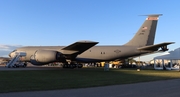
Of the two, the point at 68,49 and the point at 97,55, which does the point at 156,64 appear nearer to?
the point at 97,55

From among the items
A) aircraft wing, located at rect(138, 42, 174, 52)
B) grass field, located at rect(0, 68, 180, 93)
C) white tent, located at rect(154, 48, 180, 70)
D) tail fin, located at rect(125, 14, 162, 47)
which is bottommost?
grass field, located at rect(0, 68, 180, 93)

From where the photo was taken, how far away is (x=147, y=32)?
34.4 m

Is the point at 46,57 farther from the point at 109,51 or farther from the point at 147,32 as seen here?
the point at 147,32

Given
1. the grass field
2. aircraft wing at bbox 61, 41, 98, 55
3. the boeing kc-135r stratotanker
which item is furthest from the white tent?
the grass field

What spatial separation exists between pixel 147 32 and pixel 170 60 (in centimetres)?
1020

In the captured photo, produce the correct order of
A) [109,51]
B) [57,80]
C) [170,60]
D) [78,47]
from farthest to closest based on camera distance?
[170,60], [109,51], [78,47], [57,80]

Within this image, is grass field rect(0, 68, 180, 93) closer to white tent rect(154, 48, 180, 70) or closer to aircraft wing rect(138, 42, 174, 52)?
aircraft wing rect(138, 42, 174, 52)

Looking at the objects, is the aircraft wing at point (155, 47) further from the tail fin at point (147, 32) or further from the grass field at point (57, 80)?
the grass field at point (57, 80)

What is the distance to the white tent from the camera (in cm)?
4109

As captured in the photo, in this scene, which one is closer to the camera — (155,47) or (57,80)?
(57,80)

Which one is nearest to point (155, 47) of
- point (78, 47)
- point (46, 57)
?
point (78, 47)

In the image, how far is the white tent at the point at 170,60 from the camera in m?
41.1

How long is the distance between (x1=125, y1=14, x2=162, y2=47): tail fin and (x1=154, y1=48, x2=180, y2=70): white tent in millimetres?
8316

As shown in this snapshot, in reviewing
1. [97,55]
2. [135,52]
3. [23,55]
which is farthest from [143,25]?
[23,55]
